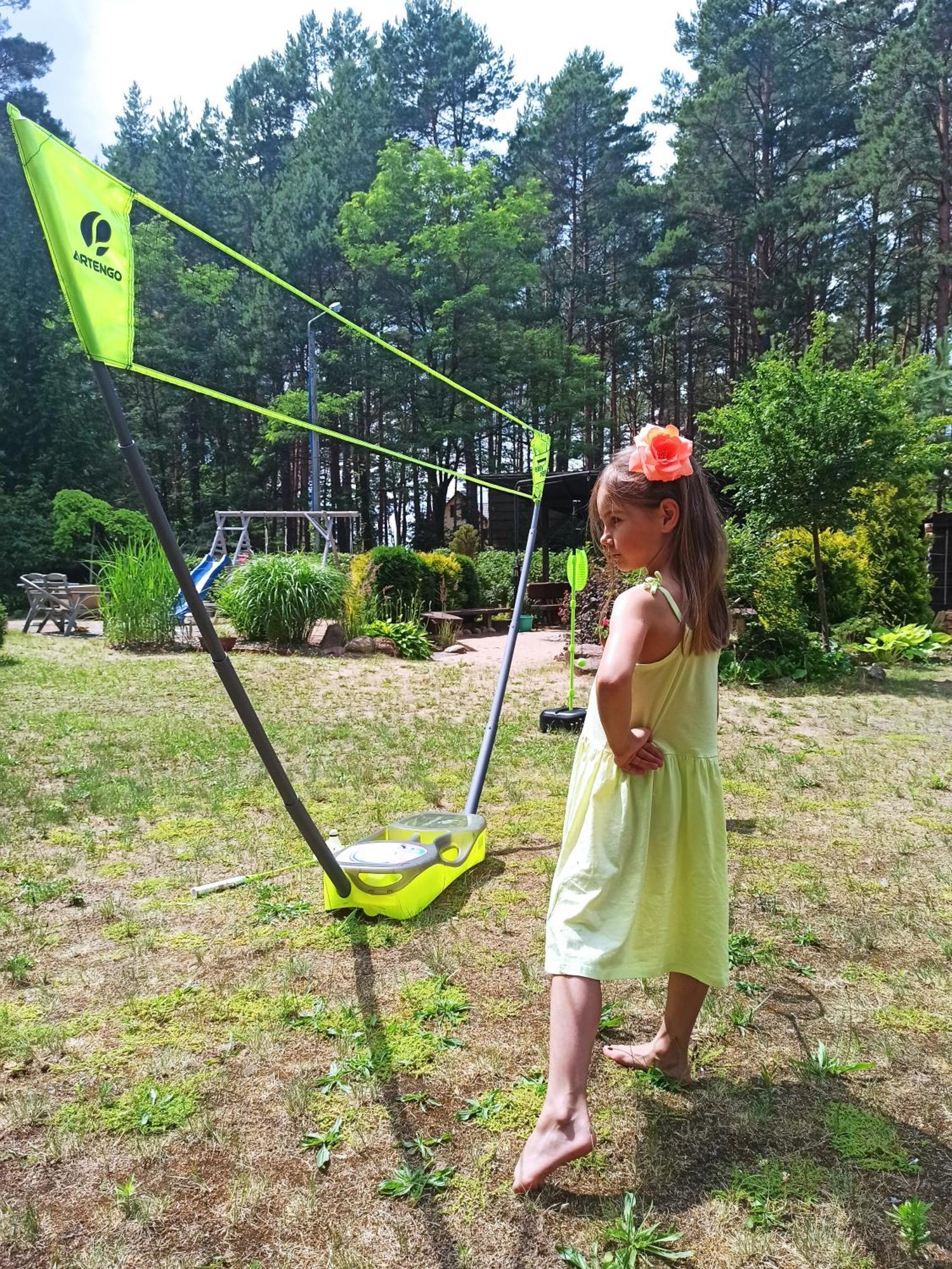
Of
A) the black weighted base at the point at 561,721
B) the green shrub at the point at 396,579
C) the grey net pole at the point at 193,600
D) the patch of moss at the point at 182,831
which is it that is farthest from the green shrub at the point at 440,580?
the grey net pole at the point at 193,600

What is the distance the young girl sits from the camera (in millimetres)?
1554

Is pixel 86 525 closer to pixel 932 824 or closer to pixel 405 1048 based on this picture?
pixel 932 824

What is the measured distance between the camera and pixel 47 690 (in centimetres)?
733

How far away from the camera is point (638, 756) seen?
1.62 meters

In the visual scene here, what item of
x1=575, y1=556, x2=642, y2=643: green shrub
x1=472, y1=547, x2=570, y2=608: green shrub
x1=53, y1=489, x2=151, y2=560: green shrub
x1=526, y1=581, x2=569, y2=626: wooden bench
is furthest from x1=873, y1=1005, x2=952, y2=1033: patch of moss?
x1=53, y1=489, x2=151, y2=560: green shrub

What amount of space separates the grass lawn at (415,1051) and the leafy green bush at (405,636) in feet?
19.9

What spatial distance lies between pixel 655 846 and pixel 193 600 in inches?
44.5

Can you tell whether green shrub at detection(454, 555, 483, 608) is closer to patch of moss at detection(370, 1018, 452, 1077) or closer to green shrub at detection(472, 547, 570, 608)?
green shrub at detection(472, 547, 570, 608)

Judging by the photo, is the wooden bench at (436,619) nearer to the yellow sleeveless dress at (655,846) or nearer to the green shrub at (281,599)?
the green shrub at (281,599)

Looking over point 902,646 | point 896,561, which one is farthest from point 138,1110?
point 896,561

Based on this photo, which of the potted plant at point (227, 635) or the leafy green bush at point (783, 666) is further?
the potted plant at point (227, 635)

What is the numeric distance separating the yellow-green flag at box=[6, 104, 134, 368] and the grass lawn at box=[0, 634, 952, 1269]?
1.58m

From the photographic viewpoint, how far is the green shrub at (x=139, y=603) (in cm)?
1005

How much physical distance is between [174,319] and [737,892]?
102 ft
